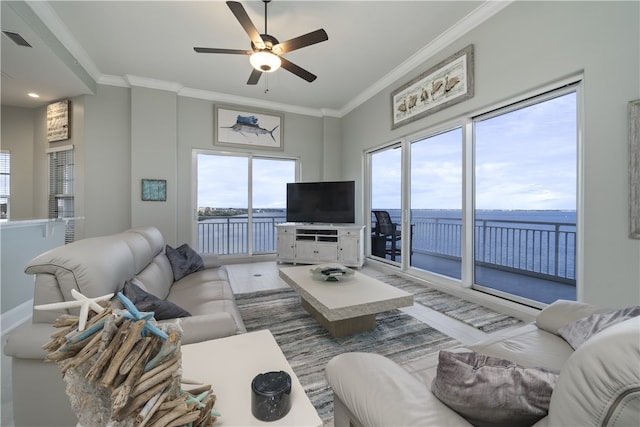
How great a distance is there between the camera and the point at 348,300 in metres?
2.01

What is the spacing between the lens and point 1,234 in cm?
246

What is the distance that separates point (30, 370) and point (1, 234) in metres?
2.29

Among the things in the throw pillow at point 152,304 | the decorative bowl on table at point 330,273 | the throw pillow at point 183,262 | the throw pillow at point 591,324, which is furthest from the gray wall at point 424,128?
the throw pillow at point 152,304

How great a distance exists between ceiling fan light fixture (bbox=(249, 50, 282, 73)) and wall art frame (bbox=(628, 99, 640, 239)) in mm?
2812

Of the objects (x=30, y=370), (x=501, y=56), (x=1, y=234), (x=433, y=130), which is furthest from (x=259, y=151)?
(x=30, y=370)

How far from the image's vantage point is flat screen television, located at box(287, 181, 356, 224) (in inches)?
186

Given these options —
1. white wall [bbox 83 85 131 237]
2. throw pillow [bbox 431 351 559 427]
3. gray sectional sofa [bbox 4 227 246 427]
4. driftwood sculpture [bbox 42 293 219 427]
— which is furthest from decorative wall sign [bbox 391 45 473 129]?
white wall [bbox 83 85 131 237]

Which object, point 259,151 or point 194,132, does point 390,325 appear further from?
point 194,132

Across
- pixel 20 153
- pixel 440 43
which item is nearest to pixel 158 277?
pixel 440 43

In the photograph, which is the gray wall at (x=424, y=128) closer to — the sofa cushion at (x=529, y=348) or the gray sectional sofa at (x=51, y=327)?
the sofa cushion at (x=529, y=348)

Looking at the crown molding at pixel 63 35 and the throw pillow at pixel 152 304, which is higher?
the crown molding at pixel 63 35

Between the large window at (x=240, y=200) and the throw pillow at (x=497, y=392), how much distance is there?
460 cm

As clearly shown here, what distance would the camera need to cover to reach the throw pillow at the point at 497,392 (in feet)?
2.21

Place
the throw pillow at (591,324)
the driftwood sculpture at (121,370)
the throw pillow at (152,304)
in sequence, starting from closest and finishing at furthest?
the driftwood sculpture at (121,370) < the throw pillow at (591,324) < the throw pillow at (152,304)
